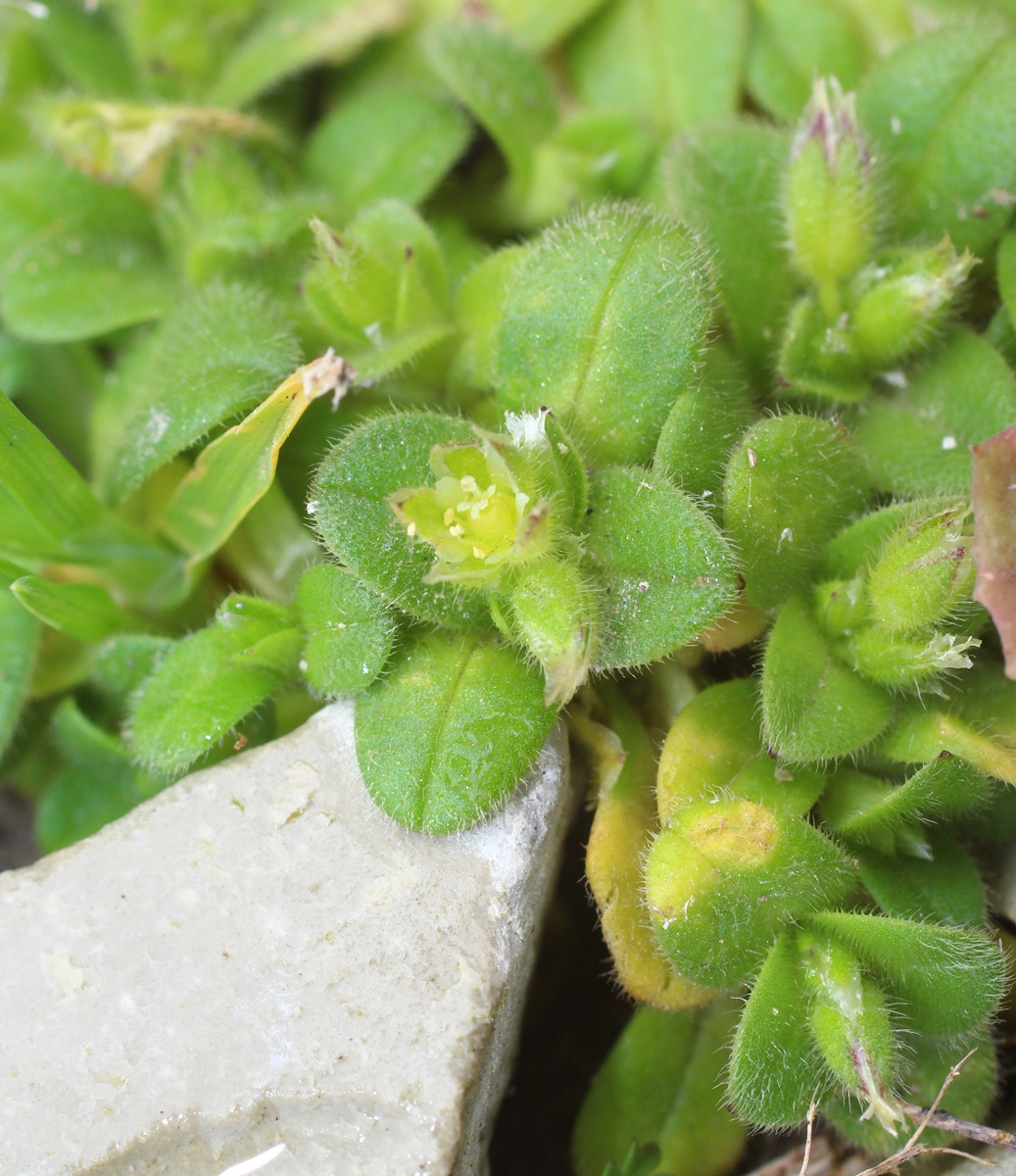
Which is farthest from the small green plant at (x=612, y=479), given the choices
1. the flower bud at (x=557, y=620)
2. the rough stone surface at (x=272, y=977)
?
the rough stone surface at (x=272, y=977)

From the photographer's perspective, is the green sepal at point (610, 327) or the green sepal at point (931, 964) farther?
the green sepal at point (610, 327)

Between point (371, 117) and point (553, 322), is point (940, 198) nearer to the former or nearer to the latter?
point (553, 322)

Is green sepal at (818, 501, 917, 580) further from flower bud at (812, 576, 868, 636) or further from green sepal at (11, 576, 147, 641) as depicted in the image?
green sepal at (11, 576, 147, 641)

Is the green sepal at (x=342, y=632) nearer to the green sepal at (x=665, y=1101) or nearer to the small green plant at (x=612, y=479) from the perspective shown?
the small green plant at (x=612, y=479)

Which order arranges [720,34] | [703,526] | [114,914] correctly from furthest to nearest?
[720,34] < [114,914] < [703,526]

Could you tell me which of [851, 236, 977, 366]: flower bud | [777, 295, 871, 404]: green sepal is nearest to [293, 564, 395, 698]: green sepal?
[777, 295, 871, 404]: green sepal

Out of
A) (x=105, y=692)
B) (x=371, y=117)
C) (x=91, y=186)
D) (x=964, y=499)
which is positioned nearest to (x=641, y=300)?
(x=964, y=499)
